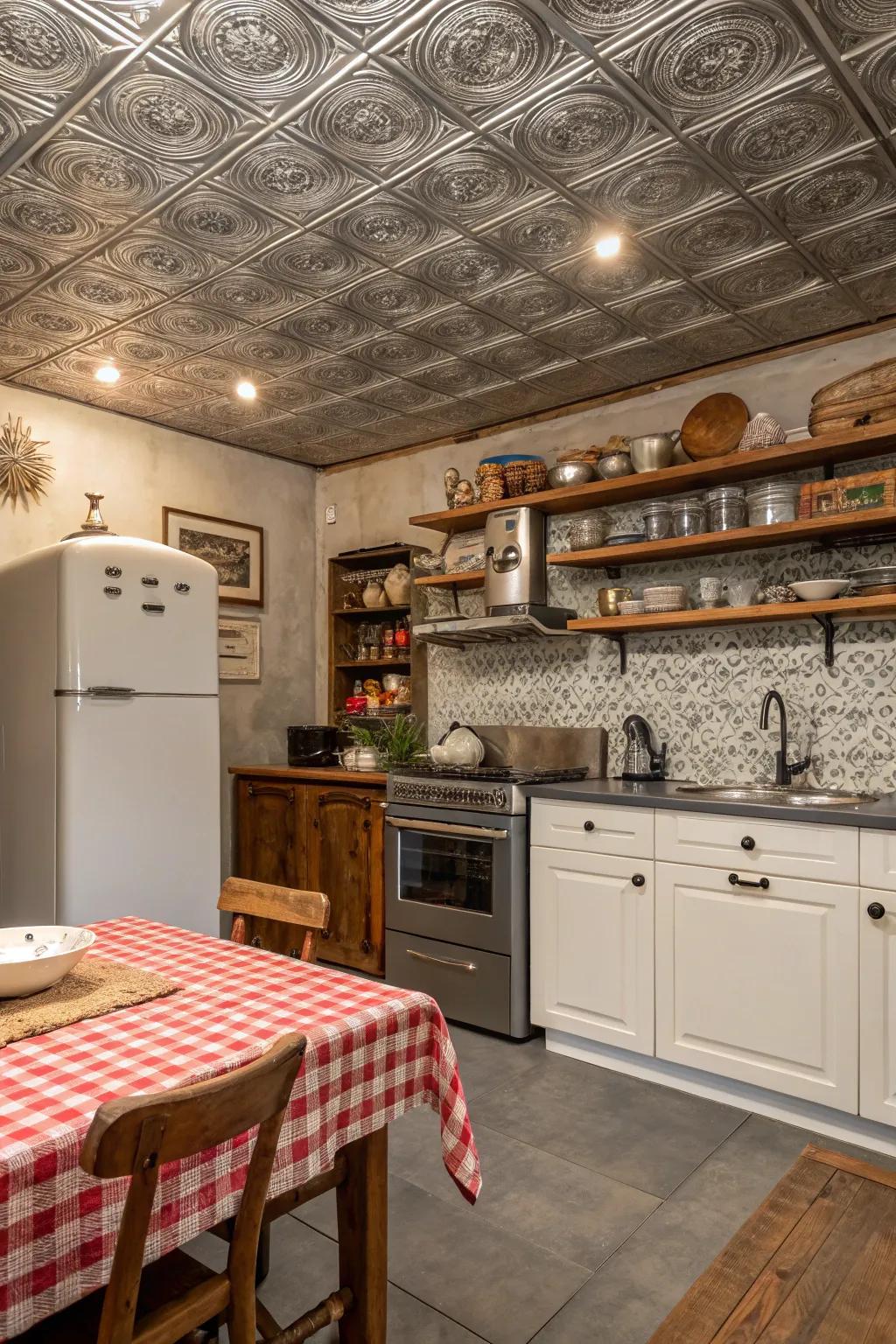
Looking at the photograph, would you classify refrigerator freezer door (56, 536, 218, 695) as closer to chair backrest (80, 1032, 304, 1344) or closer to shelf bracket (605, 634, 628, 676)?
shelf bracket (605, 634, 628, 676)

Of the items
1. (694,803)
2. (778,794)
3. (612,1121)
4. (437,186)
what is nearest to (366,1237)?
(612,1121)

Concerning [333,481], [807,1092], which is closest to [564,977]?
[807,1092]

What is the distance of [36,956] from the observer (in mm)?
1574

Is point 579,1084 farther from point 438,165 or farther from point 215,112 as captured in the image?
point 215,112

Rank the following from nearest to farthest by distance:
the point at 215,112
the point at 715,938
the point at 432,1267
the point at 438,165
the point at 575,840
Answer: the point at 432,1267 → the point at 215,112 → the point at 438,165 → the point at 715,938 → the point at 575,840

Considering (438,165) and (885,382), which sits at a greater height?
(438,165)

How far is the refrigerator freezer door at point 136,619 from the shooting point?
340 cm

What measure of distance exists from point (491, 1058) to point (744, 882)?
1.17 m

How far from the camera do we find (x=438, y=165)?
2.38 m

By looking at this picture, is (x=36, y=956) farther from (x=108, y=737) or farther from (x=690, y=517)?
(x=690, y=517)

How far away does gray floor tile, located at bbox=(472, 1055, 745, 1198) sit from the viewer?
8.16 ft

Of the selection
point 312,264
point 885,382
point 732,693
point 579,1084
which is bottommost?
point 579,1084

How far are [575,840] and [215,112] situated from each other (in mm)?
2493

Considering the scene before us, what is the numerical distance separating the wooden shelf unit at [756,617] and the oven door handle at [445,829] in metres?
0.91
